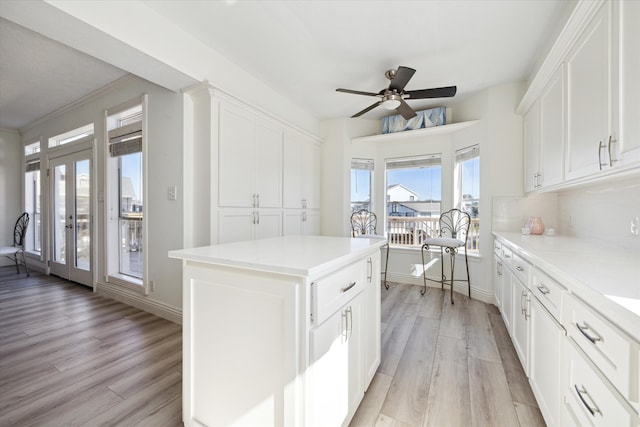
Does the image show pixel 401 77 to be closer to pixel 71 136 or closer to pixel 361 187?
pixel 361 187

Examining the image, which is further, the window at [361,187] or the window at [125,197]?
the window at [361,187]

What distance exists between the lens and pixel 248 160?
2.92 meters

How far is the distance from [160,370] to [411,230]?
3.68m

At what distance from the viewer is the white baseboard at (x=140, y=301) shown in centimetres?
267

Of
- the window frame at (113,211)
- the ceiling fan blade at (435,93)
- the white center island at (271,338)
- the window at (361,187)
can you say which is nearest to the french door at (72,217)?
the window frame at (113,211)

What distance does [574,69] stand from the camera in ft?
5.71

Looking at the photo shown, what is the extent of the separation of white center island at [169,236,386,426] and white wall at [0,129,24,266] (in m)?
6.29

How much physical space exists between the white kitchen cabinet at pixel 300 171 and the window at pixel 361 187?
62cm

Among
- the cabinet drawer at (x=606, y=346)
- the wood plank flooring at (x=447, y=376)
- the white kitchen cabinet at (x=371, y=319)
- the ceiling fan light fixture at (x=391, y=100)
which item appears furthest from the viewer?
the ceiling fan light fixture at (x=391, y=100)

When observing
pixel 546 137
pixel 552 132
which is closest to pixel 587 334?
pixel 552 132

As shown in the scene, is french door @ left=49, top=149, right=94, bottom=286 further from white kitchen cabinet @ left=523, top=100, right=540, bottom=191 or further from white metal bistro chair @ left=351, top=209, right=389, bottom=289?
white kitchen cabinet @ left=523, top=100, right=540, bottom=191

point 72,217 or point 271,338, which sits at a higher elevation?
point 72,217

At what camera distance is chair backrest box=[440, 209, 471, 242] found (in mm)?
3760

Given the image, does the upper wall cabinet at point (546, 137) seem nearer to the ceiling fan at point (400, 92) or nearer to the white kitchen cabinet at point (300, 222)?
the ceiling fan at point (400, 92)
